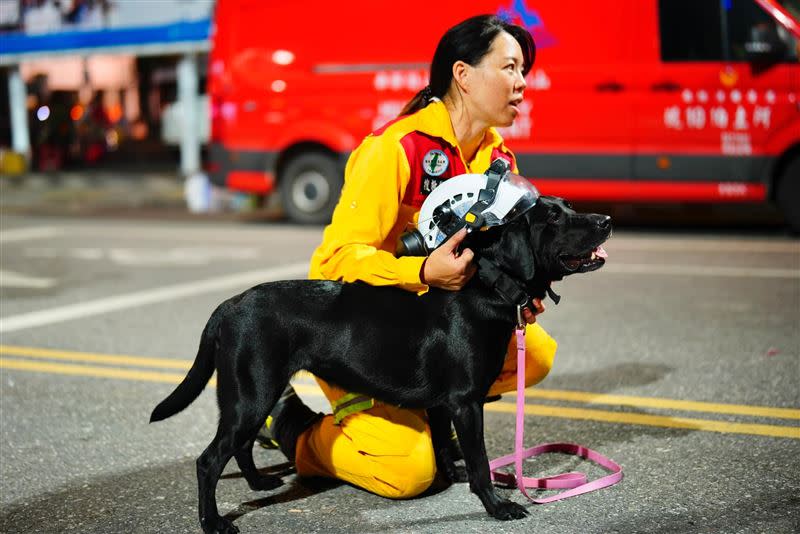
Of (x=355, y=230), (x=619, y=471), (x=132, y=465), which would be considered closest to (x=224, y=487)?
(x=132, y=465)

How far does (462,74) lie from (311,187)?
7901 mm

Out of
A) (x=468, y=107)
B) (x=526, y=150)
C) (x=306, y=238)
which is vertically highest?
(x=468, y=107)

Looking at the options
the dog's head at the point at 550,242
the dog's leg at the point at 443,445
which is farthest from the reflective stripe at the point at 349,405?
the dog's head at the point at 550,242

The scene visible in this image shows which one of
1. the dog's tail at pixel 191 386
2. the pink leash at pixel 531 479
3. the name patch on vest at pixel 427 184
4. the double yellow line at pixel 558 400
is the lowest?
the double yellow line at pixel 558 400

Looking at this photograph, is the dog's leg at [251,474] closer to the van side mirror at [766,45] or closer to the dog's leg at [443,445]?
the dog's leg at [443,445]

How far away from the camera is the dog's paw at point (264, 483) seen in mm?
3681

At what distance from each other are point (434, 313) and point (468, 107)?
883 millimetres

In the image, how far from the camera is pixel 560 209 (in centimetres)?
326

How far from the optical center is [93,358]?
227 inches

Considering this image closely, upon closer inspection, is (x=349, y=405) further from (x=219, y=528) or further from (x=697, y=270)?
(x=697, y=270)

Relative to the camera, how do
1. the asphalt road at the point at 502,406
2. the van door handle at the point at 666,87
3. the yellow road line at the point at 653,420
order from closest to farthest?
the asphalt road at the point at 502,406
the yellow road line at the point at 653,420
the van door handle at the point at 666,87

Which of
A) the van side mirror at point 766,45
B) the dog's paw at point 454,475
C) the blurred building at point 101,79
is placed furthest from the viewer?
the blurred building at point 101,79

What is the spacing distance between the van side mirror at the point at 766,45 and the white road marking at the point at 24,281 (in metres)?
6.17

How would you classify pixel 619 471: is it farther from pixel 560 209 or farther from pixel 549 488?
pixel 560 209
